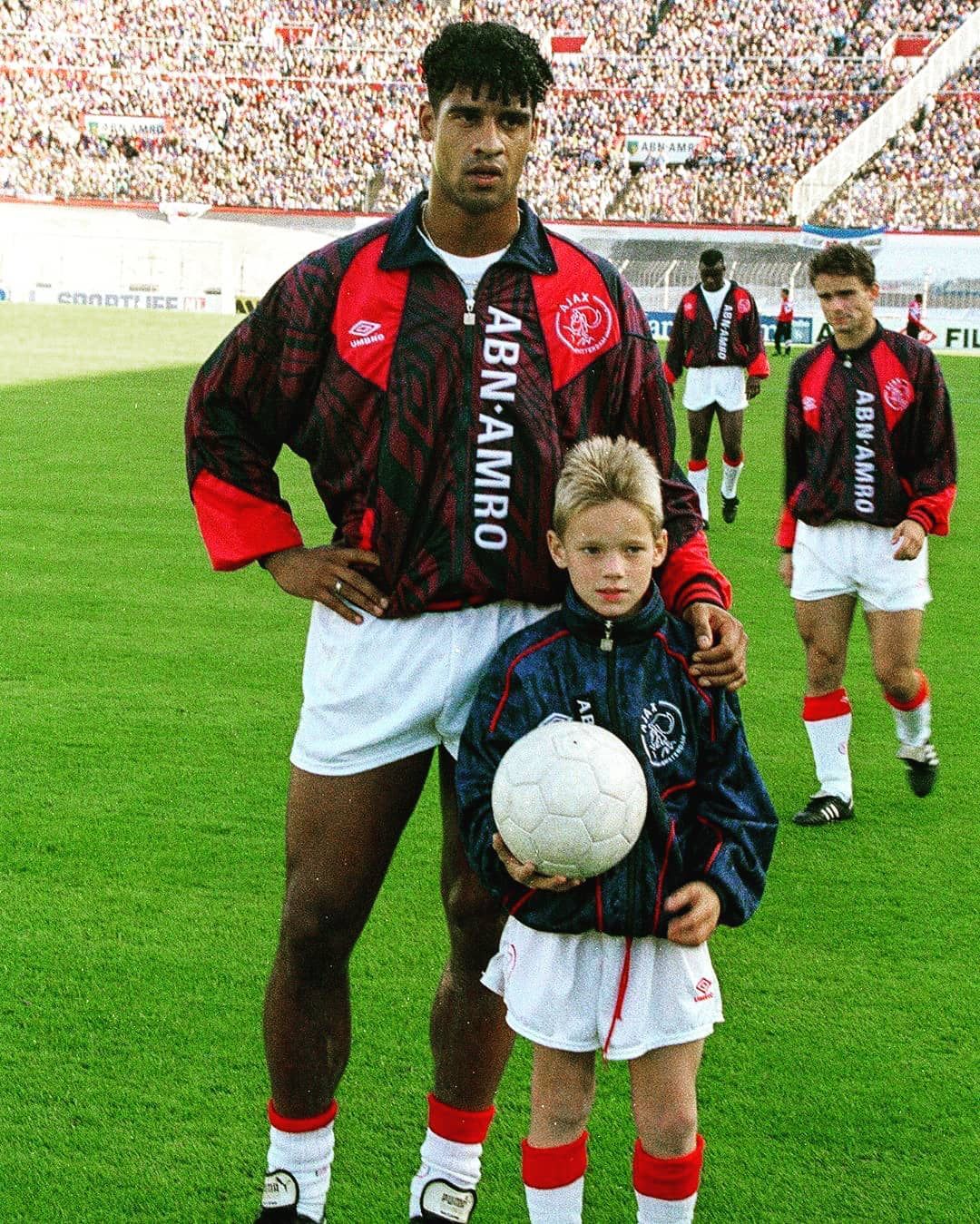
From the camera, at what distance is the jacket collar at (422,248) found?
10.2 ft

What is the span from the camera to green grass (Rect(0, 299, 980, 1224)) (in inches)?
141

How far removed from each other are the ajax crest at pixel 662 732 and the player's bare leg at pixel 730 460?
1070cm

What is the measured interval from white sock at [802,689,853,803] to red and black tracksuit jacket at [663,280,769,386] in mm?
7948

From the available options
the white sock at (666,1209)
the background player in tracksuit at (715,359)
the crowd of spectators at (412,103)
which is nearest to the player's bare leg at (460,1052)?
the white sock at (666,1209)

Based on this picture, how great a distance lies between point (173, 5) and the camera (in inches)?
1991

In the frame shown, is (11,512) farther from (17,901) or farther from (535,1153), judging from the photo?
(535,1153)

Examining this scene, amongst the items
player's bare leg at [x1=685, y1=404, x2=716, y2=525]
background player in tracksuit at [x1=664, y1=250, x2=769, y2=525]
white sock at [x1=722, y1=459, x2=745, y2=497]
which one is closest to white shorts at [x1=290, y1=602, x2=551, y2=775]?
white sock at [x1=722, y1=459, x2=745, y2=497]

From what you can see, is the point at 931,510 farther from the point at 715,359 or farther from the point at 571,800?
the point at 715,359

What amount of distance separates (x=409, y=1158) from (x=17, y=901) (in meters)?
1.91

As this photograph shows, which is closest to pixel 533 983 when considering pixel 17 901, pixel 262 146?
pixel 17 901

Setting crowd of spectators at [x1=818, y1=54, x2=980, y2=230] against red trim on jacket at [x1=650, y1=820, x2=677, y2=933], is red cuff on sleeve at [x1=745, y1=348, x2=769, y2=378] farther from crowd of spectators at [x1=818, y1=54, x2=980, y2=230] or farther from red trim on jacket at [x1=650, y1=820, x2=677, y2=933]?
crowd of spectators at [x1=818, y1=54, x2=980, y2=230]

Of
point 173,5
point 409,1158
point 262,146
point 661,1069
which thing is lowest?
point 409,1158

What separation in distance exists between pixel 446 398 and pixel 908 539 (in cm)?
348

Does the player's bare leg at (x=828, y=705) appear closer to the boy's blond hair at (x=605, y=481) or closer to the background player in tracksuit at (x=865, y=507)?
the background player in tracksuit at (x=865, y=507)
